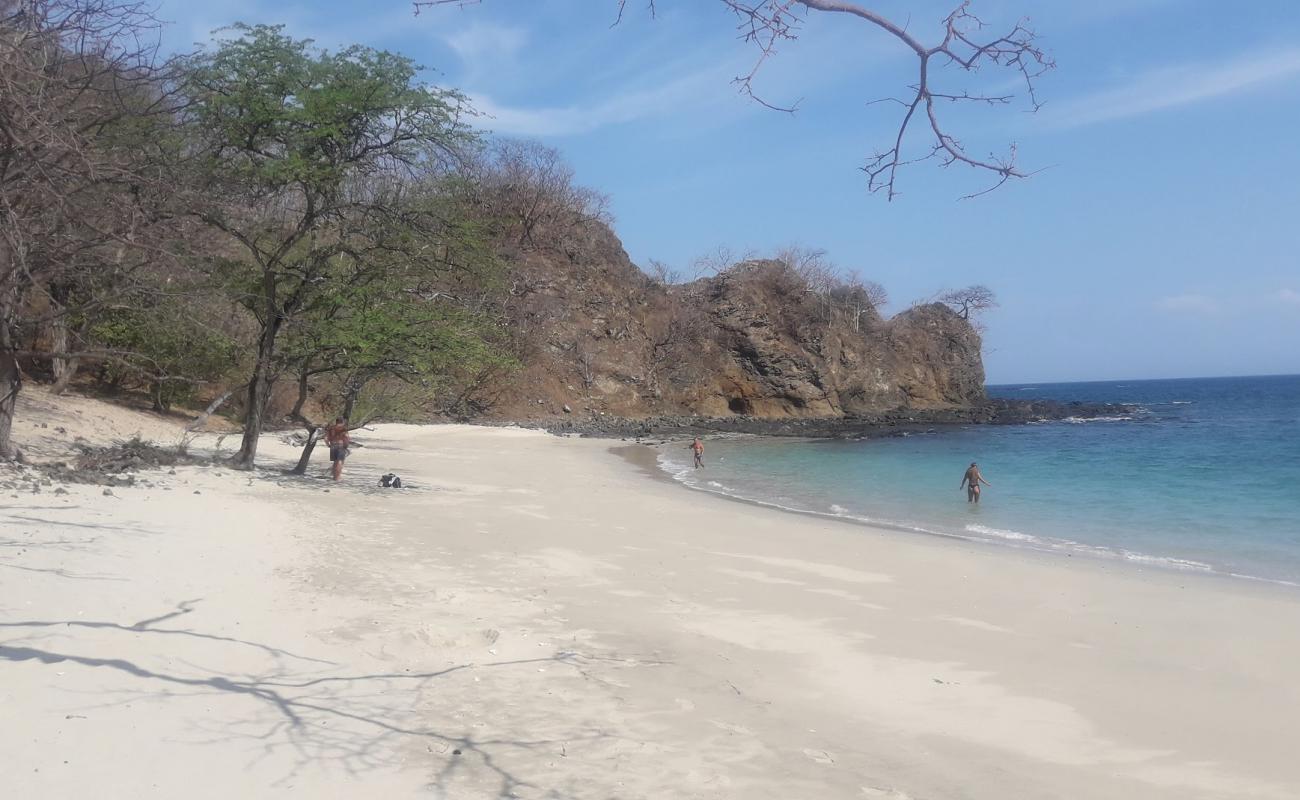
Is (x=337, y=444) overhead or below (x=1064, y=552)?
overhead

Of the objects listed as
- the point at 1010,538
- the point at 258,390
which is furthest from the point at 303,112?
the point at 1010,538

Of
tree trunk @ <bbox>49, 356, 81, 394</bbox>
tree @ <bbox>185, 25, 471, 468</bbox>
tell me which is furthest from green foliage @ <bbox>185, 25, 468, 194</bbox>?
tree trunk @ <bbox>49, 356, 81, 394</bbox>

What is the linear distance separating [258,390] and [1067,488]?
19.8m

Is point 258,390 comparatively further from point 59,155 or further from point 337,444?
point 59,155

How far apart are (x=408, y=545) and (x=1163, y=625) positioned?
25.4 ft

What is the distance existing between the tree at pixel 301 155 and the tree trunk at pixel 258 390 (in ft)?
0.07

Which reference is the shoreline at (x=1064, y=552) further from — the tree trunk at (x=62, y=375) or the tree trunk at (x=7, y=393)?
the tree trunk at (x=62, y=375)

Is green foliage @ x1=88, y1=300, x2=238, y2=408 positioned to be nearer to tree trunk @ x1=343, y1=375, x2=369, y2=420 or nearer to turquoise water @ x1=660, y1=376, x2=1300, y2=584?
tree trunk @ x1=343, y1=375, x2=369, y2=420

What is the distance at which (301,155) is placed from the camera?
543 inches

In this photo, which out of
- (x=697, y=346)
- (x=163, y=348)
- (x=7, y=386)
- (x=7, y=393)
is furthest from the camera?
(x=697, y=346)

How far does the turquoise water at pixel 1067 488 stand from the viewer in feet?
50.4

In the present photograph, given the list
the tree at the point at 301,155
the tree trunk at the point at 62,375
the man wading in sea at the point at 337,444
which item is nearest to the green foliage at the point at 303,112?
the tree at the point at 301,155

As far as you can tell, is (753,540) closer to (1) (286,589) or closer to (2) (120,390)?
(1) (286,589)

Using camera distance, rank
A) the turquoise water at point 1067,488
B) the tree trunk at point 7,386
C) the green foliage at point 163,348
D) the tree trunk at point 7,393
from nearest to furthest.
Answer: the tree trunk at point 7,386 → the tree trunk at point 7,393 → the turquoise water at point 1067,488 → the green foliage at point 163,348
